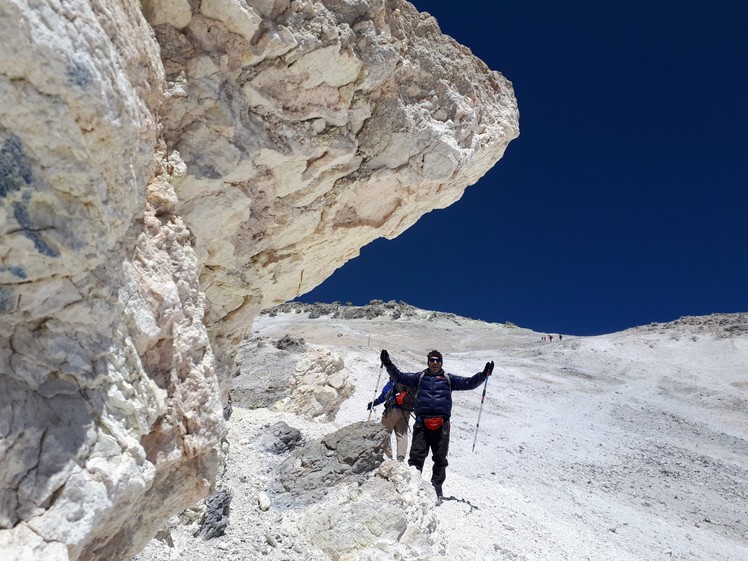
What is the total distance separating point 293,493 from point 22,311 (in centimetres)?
546

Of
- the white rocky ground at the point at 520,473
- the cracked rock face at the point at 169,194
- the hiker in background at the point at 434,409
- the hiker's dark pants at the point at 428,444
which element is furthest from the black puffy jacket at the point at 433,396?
the cracked rock face at the point at 169,194

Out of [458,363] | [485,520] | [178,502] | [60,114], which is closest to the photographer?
[60,114]

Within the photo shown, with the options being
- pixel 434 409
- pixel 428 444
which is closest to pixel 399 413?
pixel 428 444

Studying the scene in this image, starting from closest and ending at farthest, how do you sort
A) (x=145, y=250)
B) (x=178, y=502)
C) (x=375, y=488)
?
(x=145, y=250) → (x=178, y=502) → (x=375, y=488)

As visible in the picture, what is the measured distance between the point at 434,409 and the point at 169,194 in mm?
5400

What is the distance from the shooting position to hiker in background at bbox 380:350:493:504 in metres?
8.05

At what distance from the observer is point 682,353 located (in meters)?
38.7

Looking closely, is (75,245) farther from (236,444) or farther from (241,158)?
(236,444)

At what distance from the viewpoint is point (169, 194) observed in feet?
14.1

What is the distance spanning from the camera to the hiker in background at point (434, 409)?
8.05 m

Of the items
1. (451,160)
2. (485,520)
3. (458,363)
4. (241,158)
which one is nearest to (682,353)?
(458,363)

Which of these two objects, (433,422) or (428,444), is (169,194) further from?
(428,444)

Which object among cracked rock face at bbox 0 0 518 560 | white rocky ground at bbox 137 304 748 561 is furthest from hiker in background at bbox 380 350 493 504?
cracked rock face at bbox 0 0 518 560

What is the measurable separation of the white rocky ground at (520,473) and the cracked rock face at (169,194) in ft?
7.25
